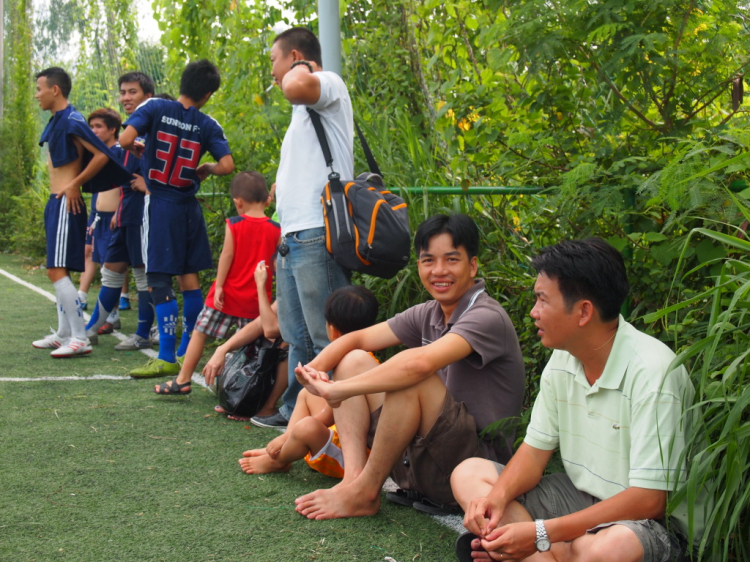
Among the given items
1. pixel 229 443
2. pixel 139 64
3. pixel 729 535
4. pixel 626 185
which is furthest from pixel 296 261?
pixel 139 64

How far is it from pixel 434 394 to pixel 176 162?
10.8 ft

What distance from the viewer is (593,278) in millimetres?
2477

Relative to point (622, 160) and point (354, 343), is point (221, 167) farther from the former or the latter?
point (622, 160)

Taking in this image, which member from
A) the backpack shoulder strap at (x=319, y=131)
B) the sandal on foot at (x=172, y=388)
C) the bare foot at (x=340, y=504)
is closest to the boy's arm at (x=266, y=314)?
the sandal on foot at (x=172, y=388)

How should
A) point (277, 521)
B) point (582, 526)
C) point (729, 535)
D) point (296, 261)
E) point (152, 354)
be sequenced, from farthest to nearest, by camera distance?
point (152, 354)
point (296, 261)
point (277, 521)
point (582, 526)
point (729, 535)

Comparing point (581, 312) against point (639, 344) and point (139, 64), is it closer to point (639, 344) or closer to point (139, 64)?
point (639, 344)

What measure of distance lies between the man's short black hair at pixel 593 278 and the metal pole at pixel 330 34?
3007mm

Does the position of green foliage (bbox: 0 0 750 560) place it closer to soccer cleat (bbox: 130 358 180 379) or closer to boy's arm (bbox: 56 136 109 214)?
soccer cleat (bbox: 130 358 180 379)

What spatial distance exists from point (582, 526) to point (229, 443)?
2273 mm

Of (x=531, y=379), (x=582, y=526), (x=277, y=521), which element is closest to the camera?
(x=582, y=526)

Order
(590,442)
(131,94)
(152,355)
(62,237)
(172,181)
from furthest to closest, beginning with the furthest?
(131,94) → (152,355) → (62,237) → (172,181) → (590,442)

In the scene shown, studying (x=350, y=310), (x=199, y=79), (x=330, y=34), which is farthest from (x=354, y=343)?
(x=199, y=79)

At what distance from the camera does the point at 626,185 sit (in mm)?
3154

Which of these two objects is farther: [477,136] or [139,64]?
[139,64]
